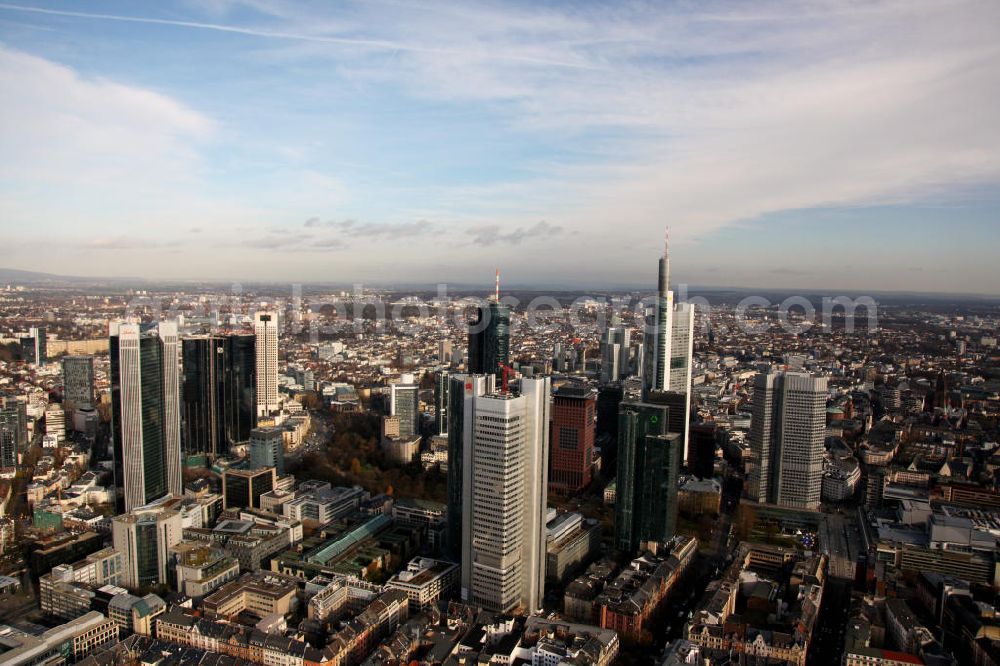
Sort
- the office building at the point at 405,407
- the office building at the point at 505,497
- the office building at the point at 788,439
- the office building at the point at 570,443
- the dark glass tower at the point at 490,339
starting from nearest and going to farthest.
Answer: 1. the office building at the point at 505,497
2. the office building at the point at 788,439
3. the office building at the point at 570,443
4. the dark glass tower at the point at 490,339
5. the office building at the point at 405,407

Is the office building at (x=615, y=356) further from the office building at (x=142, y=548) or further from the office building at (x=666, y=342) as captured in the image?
the office building at (x=142, y=548)

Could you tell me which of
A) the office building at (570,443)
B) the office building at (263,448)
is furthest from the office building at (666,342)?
the office building at (263,448)

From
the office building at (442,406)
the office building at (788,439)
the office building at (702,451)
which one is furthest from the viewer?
the office building at (442,406)

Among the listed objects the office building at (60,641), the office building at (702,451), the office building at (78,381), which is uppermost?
the office building at (78,381)

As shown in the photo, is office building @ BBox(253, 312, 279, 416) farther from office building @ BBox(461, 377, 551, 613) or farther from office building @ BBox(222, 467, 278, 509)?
office building @ BBox(461, 377, 551, 613)

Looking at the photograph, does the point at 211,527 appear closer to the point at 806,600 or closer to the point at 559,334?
the point at 806,600

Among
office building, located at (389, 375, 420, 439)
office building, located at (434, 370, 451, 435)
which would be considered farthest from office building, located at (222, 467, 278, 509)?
office building, located at (434, 370, 451, 435)

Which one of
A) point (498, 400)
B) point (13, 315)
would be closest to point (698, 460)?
point (498, 400)
